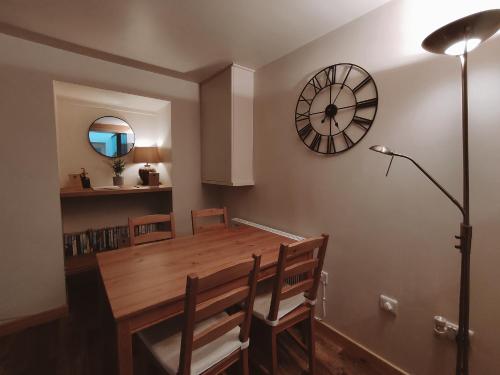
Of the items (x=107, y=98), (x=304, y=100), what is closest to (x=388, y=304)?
(x=304, y=100)

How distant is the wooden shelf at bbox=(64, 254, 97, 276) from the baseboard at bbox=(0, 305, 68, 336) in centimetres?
31

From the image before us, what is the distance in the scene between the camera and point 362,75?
160 cm

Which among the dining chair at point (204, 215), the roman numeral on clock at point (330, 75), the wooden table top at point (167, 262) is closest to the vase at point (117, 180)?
the dining chair at point (204, 215)

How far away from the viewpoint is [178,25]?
1.72 meters

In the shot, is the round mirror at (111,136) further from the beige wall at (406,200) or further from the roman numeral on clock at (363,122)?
the roman numeral on clock at (363,122)

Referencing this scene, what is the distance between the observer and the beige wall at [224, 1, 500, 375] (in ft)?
3.84

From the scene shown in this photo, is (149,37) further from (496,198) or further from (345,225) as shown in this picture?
(496,198)

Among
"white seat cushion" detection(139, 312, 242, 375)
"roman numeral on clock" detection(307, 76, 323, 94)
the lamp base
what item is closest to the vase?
the lamp base

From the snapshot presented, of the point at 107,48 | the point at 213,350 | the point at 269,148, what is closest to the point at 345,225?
the point at 269,148

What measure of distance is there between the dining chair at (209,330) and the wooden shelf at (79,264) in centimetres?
151

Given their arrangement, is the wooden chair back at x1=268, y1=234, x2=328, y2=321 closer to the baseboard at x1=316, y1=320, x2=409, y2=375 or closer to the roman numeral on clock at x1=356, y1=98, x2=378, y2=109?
the baseboard at x1=316, y1=320, x2=409, y2=375

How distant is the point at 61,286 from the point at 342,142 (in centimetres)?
271

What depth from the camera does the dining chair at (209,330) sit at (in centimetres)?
93

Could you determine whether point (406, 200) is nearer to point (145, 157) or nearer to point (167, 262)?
point (167, 262)
